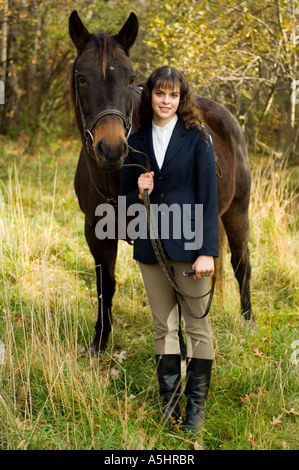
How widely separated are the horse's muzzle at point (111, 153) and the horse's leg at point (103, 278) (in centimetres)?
104

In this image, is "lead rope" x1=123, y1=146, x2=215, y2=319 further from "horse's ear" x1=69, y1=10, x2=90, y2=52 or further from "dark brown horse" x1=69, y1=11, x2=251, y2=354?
"horse's ear" x1=69, y1=10, x2=90, y2=52

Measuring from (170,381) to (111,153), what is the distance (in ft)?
4.07

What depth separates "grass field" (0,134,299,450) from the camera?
2379mm

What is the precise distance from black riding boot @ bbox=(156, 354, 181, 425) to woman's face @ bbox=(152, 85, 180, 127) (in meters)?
1.26

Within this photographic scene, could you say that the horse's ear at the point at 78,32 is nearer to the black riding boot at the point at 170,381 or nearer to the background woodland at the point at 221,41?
the black riding boot at the point at 170,381

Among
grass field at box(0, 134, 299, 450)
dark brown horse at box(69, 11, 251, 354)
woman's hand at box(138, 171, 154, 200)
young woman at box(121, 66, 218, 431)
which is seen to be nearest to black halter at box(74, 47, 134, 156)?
dark brown horse at box(69, 11, 251, 354)

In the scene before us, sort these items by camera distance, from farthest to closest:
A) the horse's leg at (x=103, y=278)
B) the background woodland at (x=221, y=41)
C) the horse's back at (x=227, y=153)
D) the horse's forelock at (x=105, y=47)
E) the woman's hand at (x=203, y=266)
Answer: the background woodland at (x=221, y=41), the horse's back at (x=227, y=153), the horse's leg at (x=103, y=278), the horse's forelock at (x=105, y=47), the woman's hand at (x=203, y=266)

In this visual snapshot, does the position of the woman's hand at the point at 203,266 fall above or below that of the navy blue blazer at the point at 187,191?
below

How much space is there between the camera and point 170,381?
254cm

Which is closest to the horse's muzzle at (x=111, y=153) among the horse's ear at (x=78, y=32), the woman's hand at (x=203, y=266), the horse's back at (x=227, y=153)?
the woman's hand at (x=203, y=266)

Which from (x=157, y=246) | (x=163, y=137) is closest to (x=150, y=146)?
(x=163, y=137)

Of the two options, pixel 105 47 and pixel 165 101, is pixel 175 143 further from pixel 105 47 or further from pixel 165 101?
pixel 105 47

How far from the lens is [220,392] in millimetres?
2879

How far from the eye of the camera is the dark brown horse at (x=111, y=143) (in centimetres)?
248
